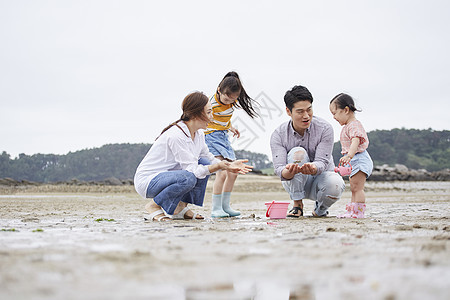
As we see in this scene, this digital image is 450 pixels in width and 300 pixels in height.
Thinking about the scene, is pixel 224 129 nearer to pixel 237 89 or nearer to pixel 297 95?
pixel 237 89

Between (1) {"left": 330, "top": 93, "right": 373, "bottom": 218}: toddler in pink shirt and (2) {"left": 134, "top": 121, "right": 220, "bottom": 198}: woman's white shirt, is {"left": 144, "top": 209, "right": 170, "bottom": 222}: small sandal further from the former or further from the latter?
(1) {"left": 330, "top": 93, "right": 373, "bottom": 218}: toddler in pink shirt

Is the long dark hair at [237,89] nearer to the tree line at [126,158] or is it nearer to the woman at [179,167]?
the woman at [179,167]

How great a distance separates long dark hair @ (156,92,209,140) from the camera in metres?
4.38

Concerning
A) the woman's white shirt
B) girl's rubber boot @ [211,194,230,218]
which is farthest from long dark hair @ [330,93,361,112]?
girl's rubber boot @ [211,194,230,218]

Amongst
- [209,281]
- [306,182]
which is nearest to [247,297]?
[209,281]

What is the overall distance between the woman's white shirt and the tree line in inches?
1085

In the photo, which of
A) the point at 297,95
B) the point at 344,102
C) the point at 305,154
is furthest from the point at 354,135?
the point at 297,95

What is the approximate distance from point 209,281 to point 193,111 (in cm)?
291

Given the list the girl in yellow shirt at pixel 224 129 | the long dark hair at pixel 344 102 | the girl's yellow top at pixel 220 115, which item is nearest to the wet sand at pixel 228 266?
the long dark hair at pixel 344 102

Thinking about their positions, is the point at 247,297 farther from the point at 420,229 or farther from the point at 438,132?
the point at 438,132

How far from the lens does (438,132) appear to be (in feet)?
Result: 182

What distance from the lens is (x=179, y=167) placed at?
4.59m

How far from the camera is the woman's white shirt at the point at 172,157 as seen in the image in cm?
428

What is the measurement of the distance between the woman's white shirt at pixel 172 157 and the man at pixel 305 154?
0.94m
